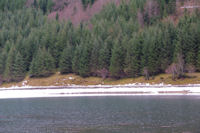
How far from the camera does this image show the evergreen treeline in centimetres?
7812

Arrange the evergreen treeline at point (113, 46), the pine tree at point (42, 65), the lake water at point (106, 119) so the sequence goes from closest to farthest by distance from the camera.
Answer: the lake water at point (106, 119) → the evergreen treeline at point (113, 46) → the pine tree at point (42, 65)

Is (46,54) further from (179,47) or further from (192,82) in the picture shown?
(192,82)

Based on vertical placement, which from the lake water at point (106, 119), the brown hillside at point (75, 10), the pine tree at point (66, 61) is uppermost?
the brown hillside at point (75, 10)

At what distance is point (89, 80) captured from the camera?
83625 millimetres

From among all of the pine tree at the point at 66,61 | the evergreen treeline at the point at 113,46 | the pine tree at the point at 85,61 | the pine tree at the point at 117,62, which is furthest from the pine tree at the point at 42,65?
the pine tree at the point at 117,62

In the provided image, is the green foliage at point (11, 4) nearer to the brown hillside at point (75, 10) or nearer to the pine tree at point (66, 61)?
the brown hillside at point (75, 10)

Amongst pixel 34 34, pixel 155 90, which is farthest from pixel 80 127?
pixel 34 34

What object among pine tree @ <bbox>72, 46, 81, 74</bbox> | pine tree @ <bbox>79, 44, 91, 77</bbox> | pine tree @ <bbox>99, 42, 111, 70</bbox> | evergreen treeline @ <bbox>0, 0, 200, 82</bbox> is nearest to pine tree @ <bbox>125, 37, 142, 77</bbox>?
evergreen treeline @ <bbox>0, 0, 200, 82</bbox>

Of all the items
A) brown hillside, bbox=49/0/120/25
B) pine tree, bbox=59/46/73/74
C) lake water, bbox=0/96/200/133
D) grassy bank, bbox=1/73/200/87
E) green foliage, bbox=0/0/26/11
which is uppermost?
green foliage, bbox=0/0/26/11

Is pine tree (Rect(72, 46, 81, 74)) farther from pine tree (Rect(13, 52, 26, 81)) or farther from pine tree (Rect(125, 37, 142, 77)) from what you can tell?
pine tree (Rect(13, 52, 26, 81))

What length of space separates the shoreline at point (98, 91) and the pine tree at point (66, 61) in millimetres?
9797

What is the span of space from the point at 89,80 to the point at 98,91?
10998 millimetres

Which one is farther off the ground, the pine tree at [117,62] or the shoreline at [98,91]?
the pine tree at [117,62]

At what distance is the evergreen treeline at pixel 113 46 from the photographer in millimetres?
78125
